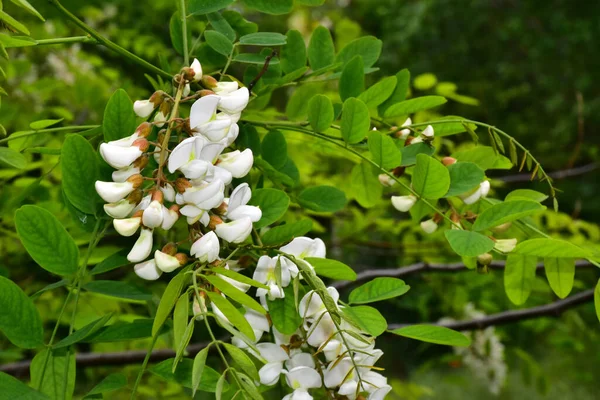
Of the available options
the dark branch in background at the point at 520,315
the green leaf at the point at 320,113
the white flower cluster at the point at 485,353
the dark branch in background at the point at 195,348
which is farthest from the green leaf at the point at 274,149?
the white flower cluster at the point at 485,353

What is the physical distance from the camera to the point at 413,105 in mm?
771

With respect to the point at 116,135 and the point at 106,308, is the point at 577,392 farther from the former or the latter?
the point at 116,135

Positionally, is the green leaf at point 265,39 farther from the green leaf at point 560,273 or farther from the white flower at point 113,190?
the green leaf at point 560,273

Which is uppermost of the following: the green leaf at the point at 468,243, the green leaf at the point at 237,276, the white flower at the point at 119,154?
the white flower at the point at 119,154

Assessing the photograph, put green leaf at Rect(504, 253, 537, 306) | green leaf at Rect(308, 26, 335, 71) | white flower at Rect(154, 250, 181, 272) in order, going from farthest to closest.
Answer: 1. green leaf at Rect(308, 26, 335, 71)
2. green leaf at Rect(504, 253, 537, 306)
3. white flower at Rect(154, 250, 181, 272)

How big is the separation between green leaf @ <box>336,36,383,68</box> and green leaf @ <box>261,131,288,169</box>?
0.52ft

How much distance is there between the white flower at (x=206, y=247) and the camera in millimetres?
489

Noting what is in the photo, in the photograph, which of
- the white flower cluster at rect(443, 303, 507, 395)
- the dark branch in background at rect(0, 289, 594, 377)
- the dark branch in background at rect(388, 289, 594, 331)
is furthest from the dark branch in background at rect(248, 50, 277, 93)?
the white flower cluster at rect(443, 303, 507, 395)

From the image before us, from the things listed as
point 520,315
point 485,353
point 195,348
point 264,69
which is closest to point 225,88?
point 264,69

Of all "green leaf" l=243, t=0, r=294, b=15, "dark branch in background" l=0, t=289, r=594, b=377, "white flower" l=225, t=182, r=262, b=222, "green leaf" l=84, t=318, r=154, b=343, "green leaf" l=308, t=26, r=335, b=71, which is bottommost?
"dark branch in background" l=0, t=289, r=594, b=377

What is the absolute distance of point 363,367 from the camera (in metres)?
0.55

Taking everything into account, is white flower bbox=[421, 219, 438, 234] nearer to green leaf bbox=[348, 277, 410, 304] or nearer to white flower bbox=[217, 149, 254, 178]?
green leaf bbox=[348, 277, 410, 304]

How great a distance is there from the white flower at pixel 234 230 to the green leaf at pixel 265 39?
9.0 inches

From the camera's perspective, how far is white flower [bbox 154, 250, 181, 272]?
0.52m
